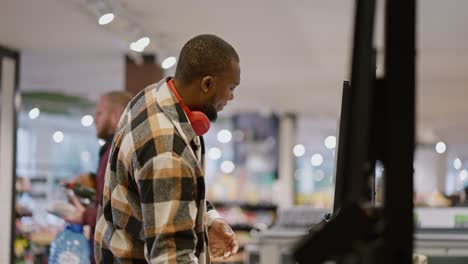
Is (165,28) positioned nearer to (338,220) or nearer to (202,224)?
(202,224)

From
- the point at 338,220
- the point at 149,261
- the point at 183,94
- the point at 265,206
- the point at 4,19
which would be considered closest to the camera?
the point at 338,220

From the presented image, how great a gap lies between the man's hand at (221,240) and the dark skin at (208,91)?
35cm

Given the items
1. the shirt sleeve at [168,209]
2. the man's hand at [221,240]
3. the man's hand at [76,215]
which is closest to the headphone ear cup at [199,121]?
the shirt sleeve at [168,209]

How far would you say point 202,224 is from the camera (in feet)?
5.91

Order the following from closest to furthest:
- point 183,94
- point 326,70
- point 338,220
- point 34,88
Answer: point 338,220 → point 183,94 → point 326,70 → point 34,88

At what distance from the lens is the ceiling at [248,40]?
20.7ft

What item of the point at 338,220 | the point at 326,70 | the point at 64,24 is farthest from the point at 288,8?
the point at 338,220

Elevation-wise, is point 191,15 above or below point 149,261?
above

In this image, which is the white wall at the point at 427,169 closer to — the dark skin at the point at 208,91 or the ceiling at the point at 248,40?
the ceiling at the point at 248,40

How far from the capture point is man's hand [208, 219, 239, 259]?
82.4 inches

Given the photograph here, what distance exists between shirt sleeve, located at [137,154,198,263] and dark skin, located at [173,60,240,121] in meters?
0.22

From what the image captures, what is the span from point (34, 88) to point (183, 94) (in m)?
10.4

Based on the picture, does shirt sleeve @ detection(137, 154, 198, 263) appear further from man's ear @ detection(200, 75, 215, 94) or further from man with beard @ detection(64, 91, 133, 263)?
man with beard @ detection(64, 91, 133, 263)

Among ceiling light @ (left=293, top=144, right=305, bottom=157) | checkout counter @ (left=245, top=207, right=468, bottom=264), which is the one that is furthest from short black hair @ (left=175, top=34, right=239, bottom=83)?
ceiling light @ (left=293, top=144, right=305, bottom=157)
